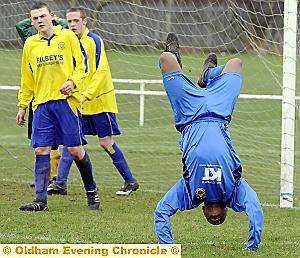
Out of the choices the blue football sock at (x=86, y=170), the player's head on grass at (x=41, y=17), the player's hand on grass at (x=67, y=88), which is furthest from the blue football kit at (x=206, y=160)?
the blue football sock at (x=86, y=170)

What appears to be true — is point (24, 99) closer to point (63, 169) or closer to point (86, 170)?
point (86, 170)

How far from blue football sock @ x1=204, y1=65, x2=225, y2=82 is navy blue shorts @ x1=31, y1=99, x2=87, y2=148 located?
1985 mm

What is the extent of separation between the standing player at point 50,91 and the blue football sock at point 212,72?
1.77m

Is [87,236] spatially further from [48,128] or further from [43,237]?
[48,128]

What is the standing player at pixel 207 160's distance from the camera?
7871mm

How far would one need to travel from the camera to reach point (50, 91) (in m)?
10.7

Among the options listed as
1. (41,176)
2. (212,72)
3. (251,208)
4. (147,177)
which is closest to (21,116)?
(41,176)

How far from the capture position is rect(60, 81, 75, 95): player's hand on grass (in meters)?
10.4

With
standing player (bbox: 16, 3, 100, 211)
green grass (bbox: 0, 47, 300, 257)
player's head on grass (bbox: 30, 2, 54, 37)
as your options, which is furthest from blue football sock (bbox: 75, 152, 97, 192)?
player's head on grass (bbox: 30, 2, 54, 37)

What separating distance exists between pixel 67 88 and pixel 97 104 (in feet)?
6.18

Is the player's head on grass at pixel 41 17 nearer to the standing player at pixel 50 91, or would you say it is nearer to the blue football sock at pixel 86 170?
the standing player at pixel 50 91

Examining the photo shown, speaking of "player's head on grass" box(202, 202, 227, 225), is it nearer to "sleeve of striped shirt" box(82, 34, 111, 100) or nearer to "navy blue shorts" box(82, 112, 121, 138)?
"sleeve of striped shirt" box(82, 34, 111, 100)

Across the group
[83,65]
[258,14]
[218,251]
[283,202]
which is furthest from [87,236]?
[258,14]

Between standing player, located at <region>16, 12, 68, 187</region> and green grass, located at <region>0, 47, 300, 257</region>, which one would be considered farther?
standing player, located at <region>16, 12, 68, 187</region>
